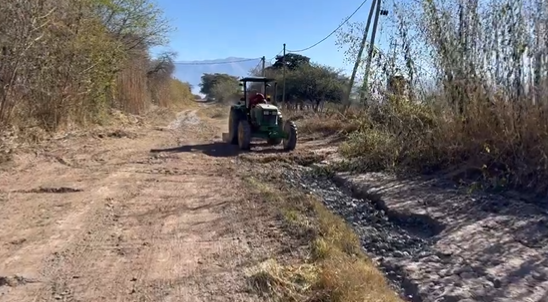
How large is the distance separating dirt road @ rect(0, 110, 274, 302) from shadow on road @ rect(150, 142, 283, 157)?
90.5 inches

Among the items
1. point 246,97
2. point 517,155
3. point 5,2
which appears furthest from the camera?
point 246,97

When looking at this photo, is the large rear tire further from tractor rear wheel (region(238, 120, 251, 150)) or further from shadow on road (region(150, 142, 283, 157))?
tractor rear wheel (region(238, 120, 251, 150))

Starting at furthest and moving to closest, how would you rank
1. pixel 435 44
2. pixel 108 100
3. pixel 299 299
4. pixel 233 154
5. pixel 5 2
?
pixel 108 100 → pixel 233 154 → pixel 5 2 → pixel 435 44 → pixel 299 299

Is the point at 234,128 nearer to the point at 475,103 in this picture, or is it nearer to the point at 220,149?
the point at 220,149

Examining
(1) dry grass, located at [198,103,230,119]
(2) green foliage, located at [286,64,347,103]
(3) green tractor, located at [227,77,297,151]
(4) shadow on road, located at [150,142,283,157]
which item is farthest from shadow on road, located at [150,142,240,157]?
(2) green foliage, located at [286,64,347,103]

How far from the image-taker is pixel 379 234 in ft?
21.6

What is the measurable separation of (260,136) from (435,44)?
597 cm

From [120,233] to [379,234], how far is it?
9.62ft

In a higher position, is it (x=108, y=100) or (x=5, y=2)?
(x=5, y=2)

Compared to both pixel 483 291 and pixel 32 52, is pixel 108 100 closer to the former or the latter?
pixel 32 52

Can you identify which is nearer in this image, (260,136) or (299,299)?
(299,299)

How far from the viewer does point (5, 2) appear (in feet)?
34.1

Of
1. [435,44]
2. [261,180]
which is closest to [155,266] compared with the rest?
[261,180]

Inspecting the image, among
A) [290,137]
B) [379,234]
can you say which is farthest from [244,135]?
[379,234]
